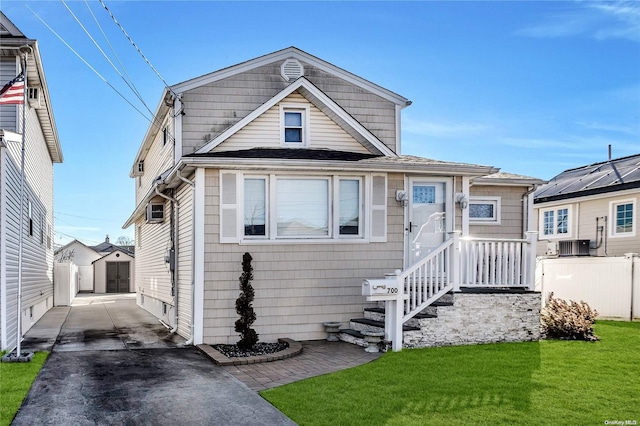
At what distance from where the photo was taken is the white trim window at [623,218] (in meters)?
15.2

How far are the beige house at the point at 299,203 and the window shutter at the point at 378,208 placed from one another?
0.02m

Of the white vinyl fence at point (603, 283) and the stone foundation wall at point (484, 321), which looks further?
the white vinyl fence at point (603, 283)

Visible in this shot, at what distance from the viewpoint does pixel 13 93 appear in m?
7.25

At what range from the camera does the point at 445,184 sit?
9.82 metres

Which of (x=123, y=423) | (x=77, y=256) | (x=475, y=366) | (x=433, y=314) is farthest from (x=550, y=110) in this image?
(x=77, y=256)

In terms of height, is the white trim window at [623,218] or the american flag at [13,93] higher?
the american flag at [13,93]

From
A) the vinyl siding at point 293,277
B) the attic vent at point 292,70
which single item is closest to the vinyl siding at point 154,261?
the vinyl siding at point 293,277

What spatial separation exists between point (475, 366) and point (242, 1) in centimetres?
794

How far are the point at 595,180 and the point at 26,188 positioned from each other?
17465mm

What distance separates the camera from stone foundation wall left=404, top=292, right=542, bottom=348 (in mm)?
8422

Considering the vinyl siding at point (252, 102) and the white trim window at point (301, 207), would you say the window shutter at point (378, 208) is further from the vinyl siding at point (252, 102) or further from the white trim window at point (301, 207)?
the vinyl siding at point (252, 102)

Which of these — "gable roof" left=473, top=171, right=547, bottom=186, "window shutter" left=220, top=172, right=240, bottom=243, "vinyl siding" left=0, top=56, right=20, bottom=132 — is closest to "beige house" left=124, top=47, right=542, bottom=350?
"window shutter" left=220, top=172, right=240, bottom=243

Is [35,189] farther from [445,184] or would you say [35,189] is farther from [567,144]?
[567,144]

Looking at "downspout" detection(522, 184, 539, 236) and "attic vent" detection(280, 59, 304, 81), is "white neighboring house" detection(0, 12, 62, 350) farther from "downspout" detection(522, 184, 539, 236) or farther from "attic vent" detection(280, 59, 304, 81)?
"downspout" detection(522, 184, 539, 236)
